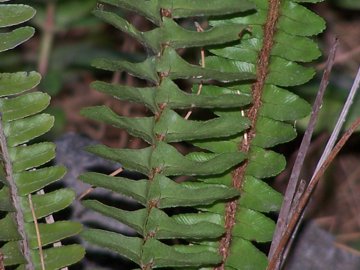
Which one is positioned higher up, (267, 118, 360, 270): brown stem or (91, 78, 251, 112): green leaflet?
(91, 78, 251, 112): green leaflet

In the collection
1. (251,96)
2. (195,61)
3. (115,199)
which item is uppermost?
(195,61)

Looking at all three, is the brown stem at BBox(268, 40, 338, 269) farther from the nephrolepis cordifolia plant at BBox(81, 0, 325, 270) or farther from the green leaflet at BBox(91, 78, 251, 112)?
the green leaflet at BBox(91, 78, 251, 112)

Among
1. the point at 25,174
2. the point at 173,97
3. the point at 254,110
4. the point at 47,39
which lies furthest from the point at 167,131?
the point at 47,39

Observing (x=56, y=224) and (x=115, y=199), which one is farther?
(x=115, y=199)

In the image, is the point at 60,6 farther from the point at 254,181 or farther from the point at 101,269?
the point at 254,181

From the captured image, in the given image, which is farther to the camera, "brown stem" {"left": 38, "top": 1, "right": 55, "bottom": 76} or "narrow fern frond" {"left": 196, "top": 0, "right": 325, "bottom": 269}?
"brown stem" {"left": 38, "top": 1, "right": 55, "bottom": 76}

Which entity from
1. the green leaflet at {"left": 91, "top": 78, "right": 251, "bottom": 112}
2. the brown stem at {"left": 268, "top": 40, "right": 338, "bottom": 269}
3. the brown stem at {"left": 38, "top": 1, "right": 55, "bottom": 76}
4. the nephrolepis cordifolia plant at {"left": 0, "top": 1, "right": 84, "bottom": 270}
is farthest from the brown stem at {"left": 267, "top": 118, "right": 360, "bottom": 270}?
the brown stem at {"left": 38, "top": 1, "right": 55, "bottom": 76}

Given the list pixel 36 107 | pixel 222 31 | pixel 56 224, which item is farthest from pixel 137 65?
pixel 56 224

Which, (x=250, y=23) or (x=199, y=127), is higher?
(x=250, y=23)
